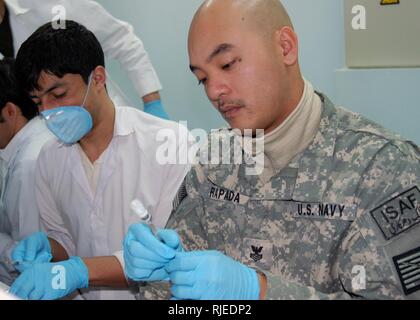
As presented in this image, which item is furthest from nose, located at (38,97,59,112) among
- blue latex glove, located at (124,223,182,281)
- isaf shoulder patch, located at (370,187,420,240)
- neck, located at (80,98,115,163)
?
Result: isaf shoulder patch, located at (370,187,420,240)

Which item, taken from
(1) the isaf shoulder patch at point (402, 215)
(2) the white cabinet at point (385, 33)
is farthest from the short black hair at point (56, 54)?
(1) the isaf shoulder patch at point (402, 215)

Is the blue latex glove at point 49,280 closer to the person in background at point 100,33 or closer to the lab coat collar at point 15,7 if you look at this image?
the person in background at point 100,33

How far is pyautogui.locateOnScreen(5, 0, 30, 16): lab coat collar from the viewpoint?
1563mm

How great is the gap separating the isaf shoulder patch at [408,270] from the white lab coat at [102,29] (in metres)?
1.02

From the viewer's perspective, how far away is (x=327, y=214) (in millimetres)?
943

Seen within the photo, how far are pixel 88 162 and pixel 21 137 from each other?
0.22 meters

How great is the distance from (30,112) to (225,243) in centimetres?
75

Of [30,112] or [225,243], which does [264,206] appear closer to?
[225,243]

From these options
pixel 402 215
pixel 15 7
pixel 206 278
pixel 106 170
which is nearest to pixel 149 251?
pixel 206 278

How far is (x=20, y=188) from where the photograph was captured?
4.78 feet

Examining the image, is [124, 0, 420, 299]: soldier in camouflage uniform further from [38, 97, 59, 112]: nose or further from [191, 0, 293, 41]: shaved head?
[38, 97, 59, 112]: nose

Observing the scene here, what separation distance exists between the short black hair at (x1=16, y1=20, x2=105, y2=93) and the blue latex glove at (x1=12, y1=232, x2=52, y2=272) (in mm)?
368

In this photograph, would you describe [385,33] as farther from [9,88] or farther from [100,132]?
[9,88]
